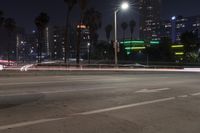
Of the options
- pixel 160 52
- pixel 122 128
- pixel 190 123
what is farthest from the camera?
pixel 160 52

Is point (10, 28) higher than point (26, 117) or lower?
higher

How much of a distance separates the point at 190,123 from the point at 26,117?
4385 millimetres

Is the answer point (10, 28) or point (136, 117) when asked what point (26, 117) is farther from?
point (10, 28)

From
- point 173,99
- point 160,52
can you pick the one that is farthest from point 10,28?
point 173,99

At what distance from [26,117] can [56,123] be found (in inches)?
43.4

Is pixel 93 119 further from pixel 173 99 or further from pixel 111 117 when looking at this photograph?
pixel 173 99

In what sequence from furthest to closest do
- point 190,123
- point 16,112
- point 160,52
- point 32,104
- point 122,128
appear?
point 160,52 < point 32,104 < point 16,112 < point 190,123 < point 122,128

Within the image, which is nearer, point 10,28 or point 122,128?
point 122,128

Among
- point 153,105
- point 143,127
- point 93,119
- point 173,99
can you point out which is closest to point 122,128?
point 143,127

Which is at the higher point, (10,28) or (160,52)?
(10,28)

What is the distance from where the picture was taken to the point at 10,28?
372 ft

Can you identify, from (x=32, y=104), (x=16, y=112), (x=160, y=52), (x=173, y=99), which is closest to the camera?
(x=16, y=112)

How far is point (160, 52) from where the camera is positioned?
109625mm

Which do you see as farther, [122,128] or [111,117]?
[111,117]
